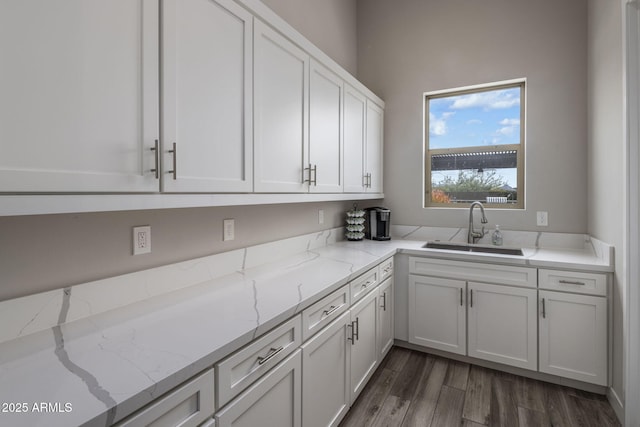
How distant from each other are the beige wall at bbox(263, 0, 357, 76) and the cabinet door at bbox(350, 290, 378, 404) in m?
2.05

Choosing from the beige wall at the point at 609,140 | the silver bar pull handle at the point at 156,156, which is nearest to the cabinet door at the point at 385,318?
the beige wall at the point at 609,140

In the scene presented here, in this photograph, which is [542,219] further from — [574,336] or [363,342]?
[363,342]

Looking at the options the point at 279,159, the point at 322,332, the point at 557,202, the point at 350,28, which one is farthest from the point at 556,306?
the point at 350,28

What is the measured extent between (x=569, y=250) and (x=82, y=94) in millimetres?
3091

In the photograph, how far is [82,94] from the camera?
0.89m

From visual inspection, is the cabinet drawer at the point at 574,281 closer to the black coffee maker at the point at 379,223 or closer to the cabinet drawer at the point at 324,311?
the black coffee maker at the point at 379,223

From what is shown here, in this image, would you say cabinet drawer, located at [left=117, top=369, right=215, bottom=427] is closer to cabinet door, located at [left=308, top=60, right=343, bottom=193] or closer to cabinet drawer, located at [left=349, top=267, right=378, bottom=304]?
cabinet drawer, located at [left=349, top=267, right=378, bottom=304]

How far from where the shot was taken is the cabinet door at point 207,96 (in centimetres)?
113

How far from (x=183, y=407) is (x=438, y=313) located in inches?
83.1

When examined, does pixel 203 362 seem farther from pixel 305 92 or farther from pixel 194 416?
pixel 305 92

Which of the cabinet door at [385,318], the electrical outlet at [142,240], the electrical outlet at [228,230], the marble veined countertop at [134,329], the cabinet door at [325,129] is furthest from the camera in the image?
the cabinet door at [385,318]

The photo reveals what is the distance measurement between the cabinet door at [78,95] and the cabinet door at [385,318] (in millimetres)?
1792

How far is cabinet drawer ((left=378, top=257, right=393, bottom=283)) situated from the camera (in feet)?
7.69

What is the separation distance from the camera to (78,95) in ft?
2.90
